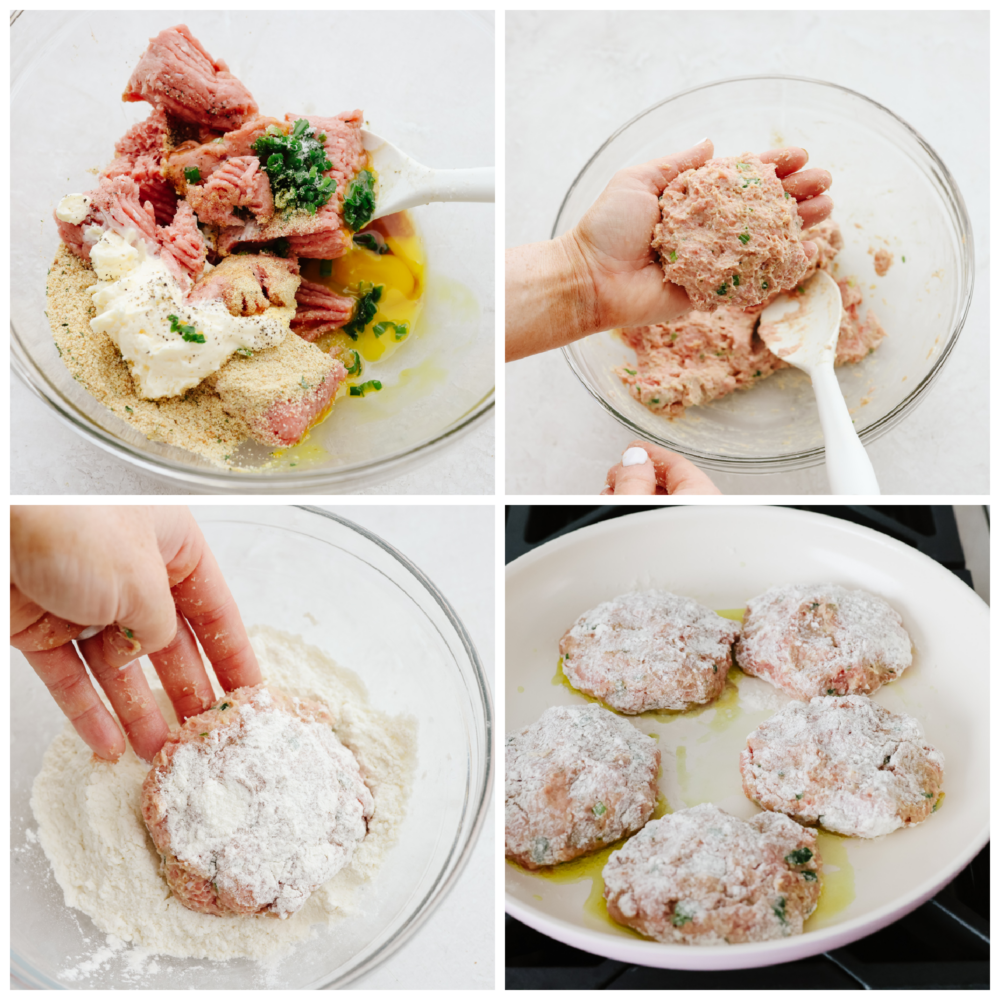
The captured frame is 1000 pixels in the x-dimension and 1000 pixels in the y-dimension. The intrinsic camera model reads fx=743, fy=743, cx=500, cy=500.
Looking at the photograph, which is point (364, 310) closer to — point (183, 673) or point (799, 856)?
point (183, 673)

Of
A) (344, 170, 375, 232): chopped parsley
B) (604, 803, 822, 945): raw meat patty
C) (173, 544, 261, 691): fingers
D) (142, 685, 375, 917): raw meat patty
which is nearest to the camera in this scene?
(604, 803, 822, 945): raw meat patty

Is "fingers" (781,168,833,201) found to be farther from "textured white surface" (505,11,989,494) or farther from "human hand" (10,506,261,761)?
"human hand" (10,506,261,761)

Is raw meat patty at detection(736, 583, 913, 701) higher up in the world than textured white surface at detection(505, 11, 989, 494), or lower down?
lower down

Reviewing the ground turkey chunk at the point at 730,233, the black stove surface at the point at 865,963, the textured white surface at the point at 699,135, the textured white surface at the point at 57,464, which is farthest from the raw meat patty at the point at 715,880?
the ground turkey chunk at the point at 730,233

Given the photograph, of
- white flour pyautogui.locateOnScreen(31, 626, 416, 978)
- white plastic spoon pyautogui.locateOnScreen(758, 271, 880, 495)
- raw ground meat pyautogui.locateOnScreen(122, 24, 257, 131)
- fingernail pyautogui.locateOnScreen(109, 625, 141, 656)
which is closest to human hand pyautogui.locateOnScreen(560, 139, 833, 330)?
white plastic spoon pyautogui.locateOnScreen(758, 271, 880, 495)

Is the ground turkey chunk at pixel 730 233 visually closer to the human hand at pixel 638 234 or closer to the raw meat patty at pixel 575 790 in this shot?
the human hand at pixel 638 234

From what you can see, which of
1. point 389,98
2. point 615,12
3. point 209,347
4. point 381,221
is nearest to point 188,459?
point 209,347

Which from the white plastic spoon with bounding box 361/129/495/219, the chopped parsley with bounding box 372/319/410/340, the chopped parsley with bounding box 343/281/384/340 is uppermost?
the white plastic spoon with bounding box 361/129/495/219
